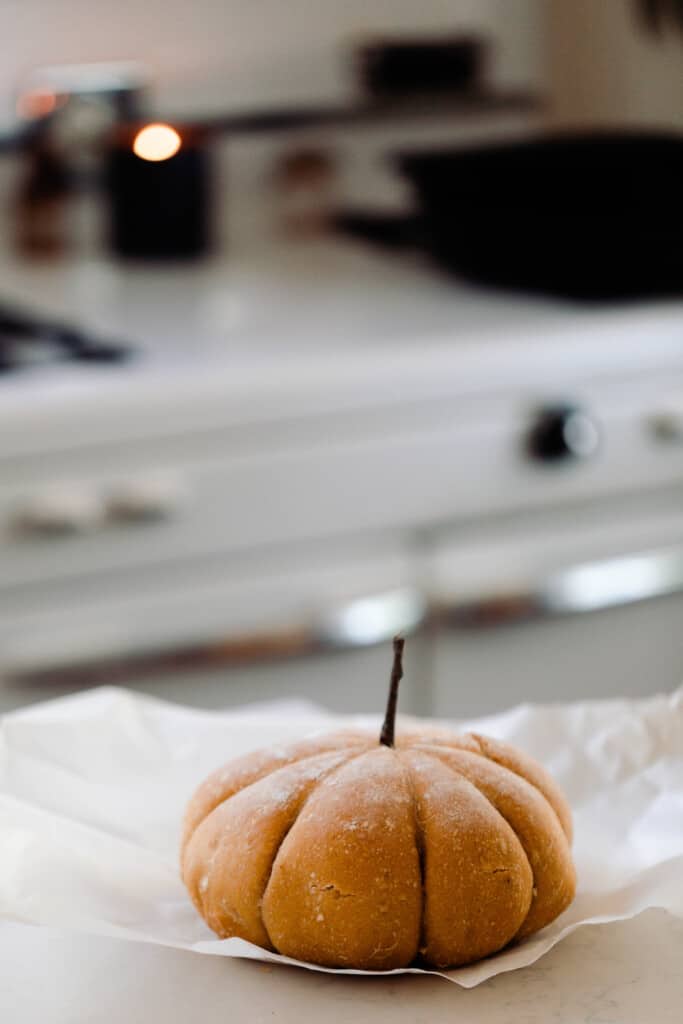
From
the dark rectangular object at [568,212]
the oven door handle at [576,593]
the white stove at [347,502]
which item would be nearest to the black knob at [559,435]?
the white stove at [347,502]

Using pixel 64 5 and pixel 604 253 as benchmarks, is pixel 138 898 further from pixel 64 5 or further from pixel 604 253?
pixel 64 5

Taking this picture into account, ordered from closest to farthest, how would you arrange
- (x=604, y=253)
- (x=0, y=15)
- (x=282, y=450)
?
(x=282, y=450) < (x=604, y=253) < (x=0, y=15)

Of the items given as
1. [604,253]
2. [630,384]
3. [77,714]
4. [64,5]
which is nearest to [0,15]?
[64,5]

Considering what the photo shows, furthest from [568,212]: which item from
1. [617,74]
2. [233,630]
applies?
[233,630]

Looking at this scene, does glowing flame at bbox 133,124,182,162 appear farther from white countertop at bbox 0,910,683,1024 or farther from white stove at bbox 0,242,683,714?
white countertop at bbox 0,910,683,1024

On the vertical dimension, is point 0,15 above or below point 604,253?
above

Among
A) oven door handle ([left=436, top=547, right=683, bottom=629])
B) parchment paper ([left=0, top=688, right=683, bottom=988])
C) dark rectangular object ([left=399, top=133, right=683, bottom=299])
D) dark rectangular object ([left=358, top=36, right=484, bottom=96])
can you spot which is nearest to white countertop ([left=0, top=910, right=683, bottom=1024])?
parchment paper ([left=0, top=688, right=683, bottom=988])

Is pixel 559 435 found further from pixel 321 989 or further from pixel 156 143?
pixel 321 989

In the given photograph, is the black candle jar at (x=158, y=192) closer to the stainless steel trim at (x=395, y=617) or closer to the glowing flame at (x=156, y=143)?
the glowing flame at (x=156, y=143)
